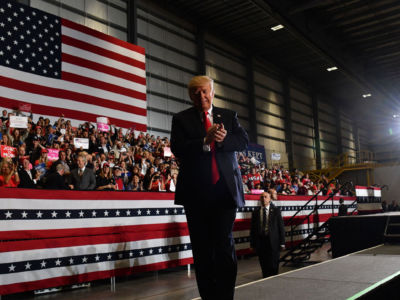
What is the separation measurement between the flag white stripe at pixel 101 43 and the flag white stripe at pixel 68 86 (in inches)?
62.2

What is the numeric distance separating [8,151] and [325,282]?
6.28m

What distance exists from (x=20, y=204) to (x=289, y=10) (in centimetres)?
1071

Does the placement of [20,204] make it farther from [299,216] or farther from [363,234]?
[299,216]

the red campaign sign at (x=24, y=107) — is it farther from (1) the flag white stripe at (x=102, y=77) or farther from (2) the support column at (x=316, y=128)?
(2) the support column at (x=316, y=128)

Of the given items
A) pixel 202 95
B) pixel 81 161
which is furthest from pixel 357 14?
Answer: pixel 202 95

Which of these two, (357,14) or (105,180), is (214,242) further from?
(357,14)

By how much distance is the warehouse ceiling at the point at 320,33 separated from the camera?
1462cm

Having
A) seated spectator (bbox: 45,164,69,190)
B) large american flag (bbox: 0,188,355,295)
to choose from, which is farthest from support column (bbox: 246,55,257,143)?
seated spectator (bbox: 45,164,69,190)

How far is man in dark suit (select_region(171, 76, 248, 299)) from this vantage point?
2262 mm

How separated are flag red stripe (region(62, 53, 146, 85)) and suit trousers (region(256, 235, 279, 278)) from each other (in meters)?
8.58

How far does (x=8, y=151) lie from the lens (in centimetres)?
730

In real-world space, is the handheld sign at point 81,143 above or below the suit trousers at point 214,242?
above

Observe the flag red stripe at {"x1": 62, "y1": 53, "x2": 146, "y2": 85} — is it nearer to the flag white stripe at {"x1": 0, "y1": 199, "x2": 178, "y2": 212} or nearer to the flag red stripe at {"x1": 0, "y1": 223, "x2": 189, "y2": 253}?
the flag white stripe at {"x1": 0, "y1": 199, "x2": 178, "y2": 212}

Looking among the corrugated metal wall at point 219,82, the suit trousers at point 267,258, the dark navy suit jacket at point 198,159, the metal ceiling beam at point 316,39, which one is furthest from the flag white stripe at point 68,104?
the dark navy suit jacket at point 198,159
